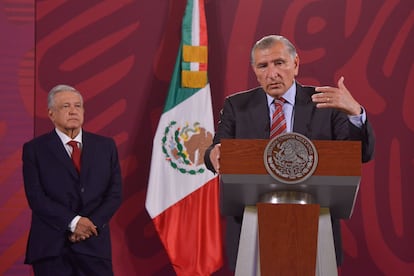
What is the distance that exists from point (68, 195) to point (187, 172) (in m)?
1.11

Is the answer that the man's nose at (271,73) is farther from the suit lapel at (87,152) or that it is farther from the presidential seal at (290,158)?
the suit lapel at (87,152)

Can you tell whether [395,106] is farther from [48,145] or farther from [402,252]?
[48,145]

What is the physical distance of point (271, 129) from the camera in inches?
101

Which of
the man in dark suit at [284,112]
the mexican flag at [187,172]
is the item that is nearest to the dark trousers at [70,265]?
the mexican flag at [187,172]

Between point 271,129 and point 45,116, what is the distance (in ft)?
9.14

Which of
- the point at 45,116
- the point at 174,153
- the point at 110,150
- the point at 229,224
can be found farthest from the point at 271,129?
the point at 45,116

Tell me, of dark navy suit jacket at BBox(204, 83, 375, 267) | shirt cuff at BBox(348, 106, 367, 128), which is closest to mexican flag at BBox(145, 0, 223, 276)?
dark navy suit jacket at BBox(204, 83, 375, 267)

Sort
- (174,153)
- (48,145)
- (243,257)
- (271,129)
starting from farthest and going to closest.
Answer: (174,153), (48,145), (271,129), (243,257)

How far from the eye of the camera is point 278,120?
2.57m

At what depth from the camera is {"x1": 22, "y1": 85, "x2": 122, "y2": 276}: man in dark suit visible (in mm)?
3838

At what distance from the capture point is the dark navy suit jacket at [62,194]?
3.84 meters

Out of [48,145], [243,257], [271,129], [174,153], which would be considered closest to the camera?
[243,257]

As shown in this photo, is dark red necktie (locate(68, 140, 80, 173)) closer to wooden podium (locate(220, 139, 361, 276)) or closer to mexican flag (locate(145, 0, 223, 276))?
mexican flag (locate(145, 0, 223, 276))

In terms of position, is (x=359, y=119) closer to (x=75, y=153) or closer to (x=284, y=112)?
(x=284, y=112)
